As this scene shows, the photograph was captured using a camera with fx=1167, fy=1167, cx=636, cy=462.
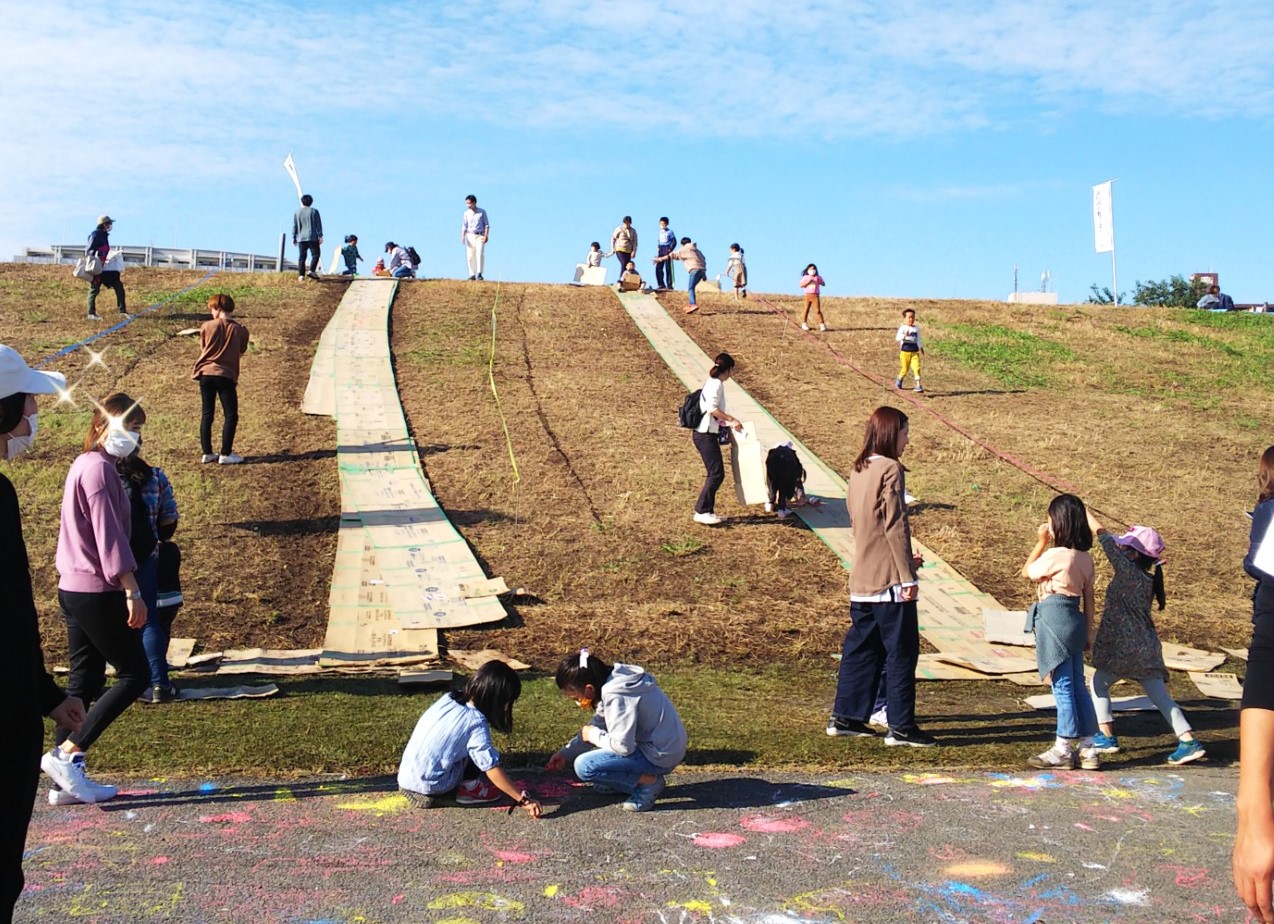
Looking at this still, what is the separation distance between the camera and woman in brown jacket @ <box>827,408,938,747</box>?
656 centimetres

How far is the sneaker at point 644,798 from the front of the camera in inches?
206

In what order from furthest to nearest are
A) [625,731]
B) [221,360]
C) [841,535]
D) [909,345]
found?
[909,345]
[221,360]
[841,535]
[625,731]

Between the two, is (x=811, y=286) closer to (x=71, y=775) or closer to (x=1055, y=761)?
(x=1055, y=761)

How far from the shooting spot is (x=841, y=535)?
39.7 ft

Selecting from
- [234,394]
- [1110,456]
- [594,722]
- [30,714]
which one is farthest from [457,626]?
[1110,456]

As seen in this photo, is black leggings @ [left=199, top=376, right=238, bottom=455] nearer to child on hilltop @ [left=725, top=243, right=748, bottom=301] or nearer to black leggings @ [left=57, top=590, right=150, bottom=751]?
black leggings @ [left=57, top=590, right=150, bottom=751]

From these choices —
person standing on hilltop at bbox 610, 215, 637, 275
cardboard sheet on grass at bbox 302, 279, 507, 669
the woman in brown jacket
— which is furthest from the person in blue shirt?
the woman in brown jacket

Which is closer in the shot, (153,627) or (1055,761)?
(1055,761)

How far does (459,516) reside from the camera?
12016mm

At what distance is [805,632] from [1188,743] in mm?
3617

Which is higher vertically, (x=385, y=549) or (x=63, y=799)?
(x=385, y=549)

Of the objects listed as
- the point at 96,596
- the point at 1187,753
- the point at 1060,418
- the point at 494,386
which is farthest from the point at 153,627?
the point at 1060,418

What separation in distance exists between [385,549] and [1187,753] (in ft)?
23.3

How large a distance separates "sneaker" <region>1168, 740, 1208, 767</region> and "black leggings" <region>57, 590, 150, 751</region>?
532 centimetres
